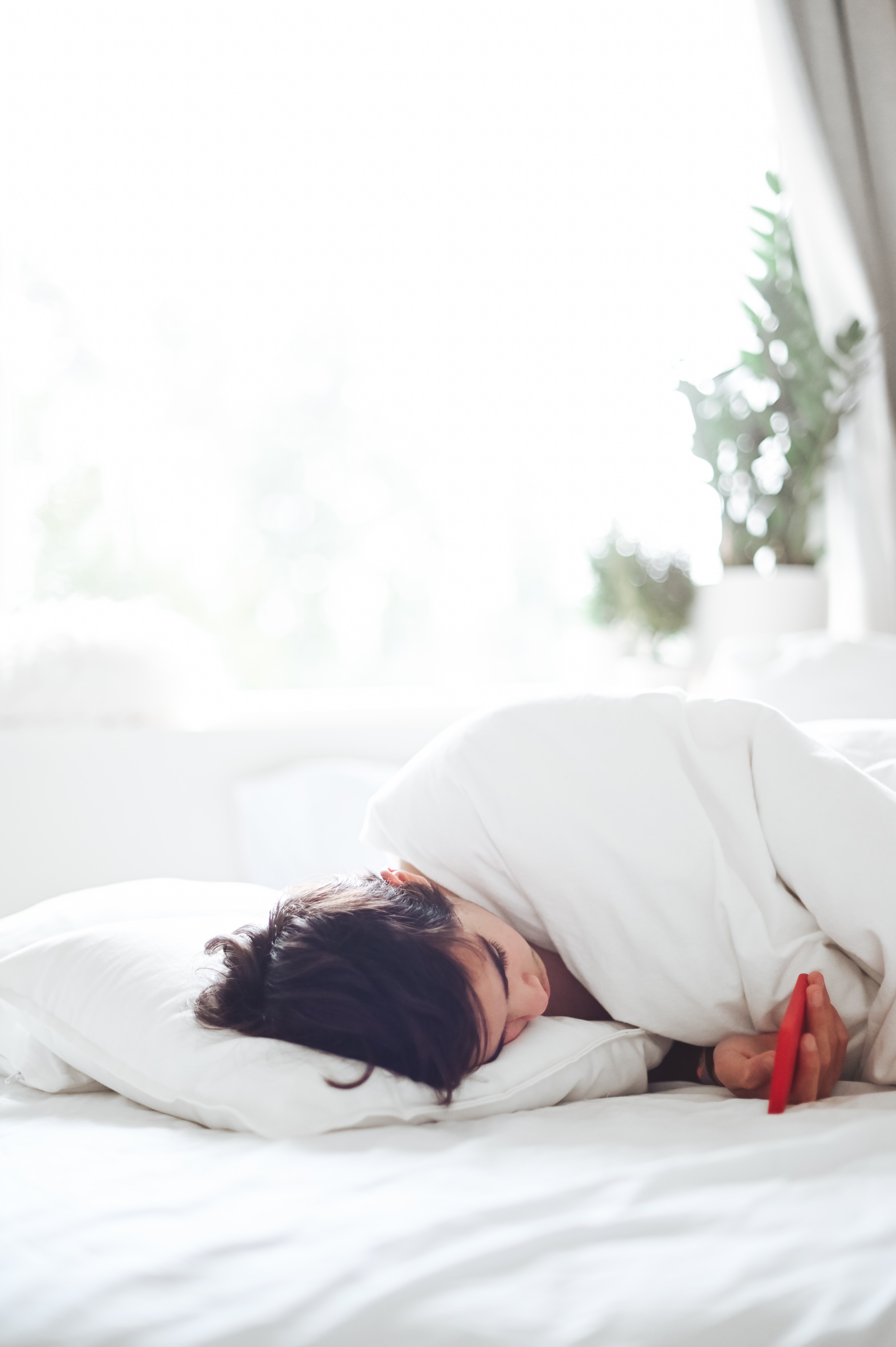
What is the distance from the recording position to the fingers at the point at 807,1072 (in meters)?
0.74

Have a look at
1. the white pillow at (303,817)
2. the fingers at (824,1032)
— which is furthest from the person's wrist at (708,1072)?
the white pillow at (303,817)

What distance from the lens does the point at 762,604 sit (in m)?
2.03

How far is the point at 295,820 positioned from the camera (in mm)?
1709

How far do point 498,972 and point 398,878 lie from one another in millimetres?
152

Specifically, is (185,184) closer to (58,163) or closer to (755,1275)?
(58,163)

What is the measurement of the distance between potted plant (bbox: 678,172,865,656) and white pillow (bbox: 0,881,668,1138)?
1.33m

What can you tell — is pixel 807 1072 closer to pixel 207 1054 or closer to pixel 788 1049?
pixel 788 1049

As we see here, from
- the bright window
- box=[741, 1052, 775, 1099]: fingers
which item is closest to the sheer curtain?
the bright window

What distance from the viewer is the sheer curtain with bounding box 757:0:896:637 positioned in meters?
2.05

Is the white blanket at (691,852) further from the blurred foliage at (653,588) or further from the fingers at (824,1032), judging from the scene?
the blurred foliage at (653,588)

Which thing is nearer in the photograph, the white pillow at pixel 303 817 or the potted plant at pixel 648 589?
the white pillow at pixel 303 817

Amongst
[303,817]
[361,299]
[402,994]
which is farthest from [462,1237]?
[361,299]

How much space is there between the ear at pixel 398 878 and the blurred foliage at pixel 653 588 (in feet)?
4.35

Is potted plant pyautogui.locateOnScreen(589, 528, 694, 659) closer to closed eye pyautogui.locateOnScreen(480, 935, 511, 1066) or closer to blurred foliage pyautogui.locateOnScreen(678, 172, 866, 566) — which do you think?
blurred foliage pyautogui.locateOnScreen(678, 172, 866, 566)
